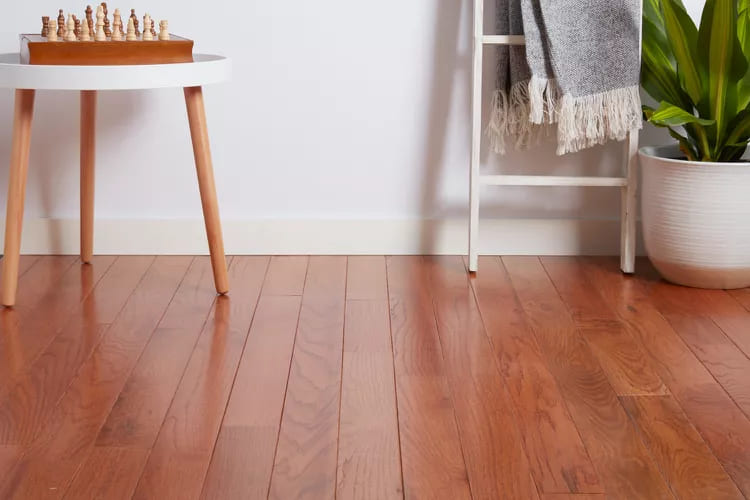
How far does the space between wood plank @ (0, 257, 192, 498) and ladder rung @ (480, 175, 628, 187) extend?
0.75m

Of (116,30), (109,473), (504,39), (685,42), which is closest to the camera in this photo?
(109,473)

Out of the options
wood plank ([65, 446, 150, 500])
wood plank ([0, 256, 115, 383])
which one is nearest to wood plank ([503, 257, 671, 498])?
wood plank ([65, 446, 150, 500])

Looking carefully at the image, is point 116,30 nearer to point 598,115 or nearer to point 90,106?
point 90,106

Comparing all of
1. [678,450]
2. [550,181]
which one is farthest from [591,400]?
[550,181]

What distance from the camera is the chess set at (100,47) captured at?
76.6 inches

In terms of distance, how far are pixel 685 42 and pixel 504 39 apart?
388 millimetres

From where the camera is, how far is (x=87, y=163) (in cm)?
233

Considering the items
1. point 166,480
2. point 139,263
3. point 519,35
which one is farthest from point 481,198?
point 166,480

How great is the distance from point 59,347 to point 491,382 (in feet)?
2.56

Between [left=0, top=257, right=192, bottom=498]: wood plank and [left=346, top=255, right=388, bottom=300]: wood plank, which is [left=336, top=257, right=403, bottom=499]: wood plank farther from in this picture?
[left=0, top=257, right=192, bottom=498]: wood plank

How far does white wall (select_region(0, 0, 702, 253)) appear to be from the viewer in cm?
241

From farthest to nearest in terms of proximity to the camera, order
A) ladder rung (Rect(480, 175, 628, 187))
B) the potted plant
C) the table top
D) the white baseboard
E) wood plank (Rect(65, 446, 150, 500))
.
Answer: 1. the white baseboard
2. ladder rung (Rect(480, 175, 628, 187))
3. the potted plant
4. the table top
5. wood plank (Rect(65, 446, 150, 500))

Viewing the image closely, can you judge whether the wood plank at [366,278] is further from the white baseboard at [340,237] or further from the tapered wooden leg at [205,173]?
the tapered wooden leg at [205,173]

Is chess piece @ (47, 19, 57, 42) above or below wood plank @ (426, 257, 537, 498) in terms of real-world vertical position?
above
